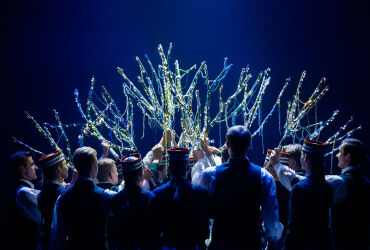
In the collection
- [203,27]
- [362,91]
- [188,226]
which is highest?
[203,27]

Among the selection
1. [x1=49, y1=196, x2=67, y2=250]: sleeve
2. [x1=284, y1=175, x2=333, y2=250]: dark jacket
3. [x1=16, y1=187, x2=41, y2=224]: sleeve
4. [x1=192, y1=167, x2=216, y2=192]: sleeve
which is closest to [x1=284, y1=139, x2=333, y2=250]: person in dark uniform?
[x1=284, y1=175, x2=333, y2=250]: dark jacket

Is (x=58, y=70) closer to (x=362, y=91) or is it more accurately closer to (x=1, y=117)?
(x=1, y=117)

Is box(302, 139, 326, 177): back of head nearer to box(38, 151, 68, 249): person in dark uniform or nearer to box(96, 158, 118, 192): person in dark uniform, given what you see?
box(96, 158, 118, 192): person in dark uniform

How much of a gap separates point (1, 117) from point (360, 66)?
738 cm

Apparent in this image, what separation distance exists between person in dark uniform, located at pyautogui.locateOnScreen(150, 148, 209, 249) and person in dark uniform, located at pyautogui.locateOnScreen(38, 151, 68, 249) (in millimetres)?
925

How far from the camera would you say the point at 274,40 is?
17.6ft

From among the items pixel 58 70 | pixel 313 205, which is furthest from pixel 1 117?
pixel 313 205

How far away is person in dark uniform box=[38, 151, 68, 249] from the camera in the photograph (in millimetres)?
2182

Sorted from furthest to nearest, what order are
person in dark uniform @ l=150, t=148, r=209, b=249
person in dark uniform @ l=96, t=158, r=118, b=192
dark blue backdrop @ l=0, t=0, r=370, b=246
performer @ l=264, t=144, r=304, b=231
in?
dark blue backdrop @ l=0, t=0, r=370, b=246 → performer @ l=264, t=144, r=304, b=231 → person in dark uniform @ l=96, t=158, r=118, b=192 → person in dark uniform @ l=150, t=148, r=209, b=249

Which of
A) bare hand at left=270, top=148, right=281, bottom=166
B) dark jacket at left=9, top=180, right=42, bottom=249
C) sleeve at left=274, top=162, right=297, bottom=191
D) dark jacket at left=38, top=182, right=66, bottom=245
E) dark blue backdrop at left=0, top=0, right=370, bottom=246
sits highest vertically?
dark blue backdrop at left=0, top=0, right=370, bottom=246

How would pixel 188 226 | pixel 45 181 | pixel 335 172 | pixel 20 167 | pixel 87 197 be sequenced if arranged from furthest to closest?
1. pixel 335 172
2. pixel 20 167
3. pixel 45 181
4. pixel 87 197
5. pixel 188 226

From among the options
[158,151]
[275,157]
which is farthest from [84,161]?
[275,157]

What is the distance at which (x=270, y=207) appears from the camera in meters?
1.94

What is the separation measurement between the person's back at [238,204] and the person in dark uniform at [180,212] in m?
0.13
